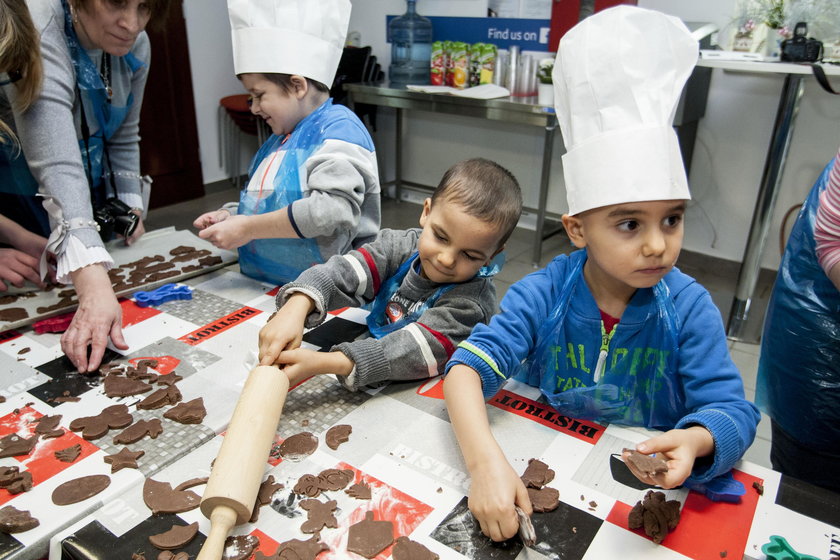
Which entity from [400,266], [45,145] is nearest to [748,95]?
[400,266]

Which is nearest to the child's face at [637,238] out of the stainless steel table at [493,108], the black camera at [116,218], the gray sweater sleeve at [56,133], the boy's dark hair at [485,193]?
the boy's dark hair at [485,193]

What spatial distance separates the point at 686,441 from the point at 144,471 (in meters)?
0.73

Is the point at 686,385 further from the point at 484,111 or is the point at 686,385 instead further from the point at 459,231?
the point at 484,111

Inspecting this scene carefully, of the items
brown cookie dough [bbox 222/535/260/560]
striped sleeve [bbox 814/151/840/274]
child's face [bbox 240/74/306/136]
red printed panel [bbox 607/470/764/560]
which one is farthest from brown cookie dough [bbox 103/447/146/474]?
striped sleeve [bbox 814/151/840/274]

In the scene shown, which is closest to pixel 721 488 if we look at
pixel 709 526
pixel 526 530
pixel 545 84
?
pixel 709 526

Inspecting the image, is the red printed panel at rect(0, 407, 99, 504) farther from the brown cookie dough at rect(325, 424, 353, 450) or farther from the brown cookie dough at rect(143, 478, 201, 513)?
the brown cookie dough at rect(325, 424, 353, 450)

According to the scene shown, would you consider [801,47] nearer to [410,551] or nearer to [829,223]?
[829,223]

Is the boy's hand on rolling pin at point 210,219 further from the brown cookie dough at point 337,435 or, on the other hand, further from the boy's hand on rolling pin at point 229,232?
the brown cookie dough at point 337,435

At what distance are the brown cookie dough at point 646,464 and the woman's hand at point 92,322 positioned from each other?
2.97ft

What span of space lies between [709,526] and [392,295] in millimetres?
695

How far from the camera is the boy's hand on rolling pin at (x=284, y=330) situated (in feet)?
3.27

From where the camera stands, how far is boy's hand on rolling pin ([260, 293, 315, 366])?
997mm

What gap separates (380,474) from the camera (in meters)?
0.83

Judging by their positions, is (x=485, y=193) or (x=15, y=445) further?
(x=485, y=193)
